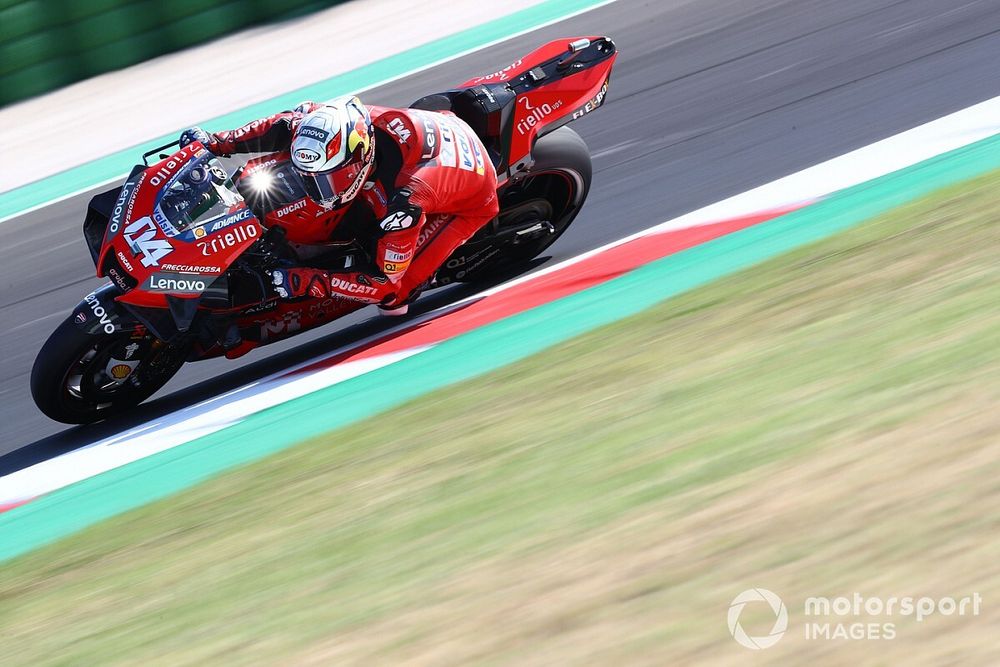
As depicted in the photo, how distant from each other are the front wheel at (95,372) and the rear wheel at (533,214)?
1824mm

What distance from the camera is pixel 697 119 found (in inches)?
350

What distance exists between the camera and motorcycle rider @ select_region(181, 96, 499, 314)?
20.0ft

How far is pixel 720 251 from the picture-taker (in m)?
6.73

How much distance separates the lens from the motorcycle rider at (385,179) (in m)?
6.09

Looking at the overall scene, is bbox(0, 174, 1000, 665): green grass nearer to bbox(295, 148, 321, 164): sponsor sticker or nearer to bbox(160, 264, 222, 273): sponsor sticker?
bbox(160, 264, 222, 273): sponsor sticker

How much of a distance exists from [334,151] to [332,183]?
0.63 feet

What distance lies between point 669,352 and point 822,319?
27.9 inches

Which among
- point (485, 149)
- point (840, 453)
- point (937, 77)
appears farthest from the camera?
point (937, 77)

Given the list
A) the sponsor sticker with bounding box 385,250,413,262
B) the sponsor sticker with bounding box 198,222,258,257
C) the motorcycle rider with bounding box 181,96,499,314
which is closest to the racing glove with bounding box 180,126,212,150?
the motorcycle rider with bounding box 181,96,499,314

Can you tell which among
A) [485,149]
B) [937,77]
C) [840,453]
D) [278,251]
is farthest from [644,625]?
[937,77]

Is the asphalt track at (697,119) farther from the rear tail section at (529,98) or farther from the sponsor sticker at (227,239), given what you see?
the sponsor sticker at (227,239)

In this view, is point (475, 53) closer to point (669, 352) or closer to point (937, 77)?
point (937, 77)

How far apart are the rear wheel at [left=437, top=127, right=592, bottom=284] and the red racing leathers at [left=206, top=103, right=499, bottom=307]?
0.37 metres

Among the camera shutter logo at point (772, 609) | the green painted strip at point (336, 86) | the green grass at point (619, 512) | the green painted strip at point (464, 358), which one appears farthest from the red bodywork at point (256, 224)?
the green painted strip at point (336, 86)
